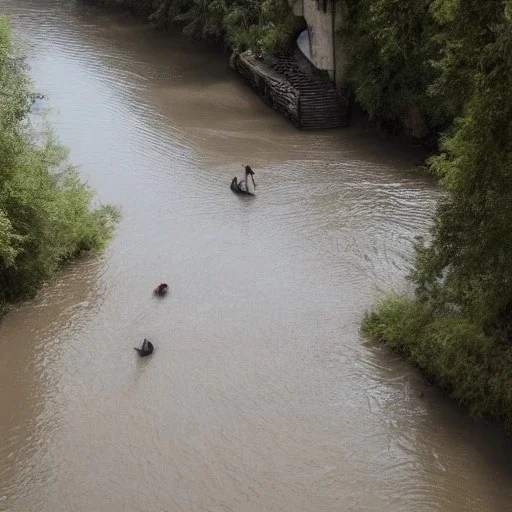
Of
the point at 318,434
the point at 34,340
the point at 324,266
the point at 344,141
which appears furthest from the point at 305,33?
the point at 318,434

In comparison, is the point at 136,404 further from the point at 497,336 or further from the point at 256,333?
the point at 497,336

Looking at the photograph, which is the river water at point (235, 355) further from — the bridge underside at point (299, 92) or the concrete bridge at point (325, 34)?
the concrete bridge at point (325, 34)

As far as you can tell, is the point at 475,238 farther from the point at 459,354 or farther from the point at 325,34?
the point at 325,34

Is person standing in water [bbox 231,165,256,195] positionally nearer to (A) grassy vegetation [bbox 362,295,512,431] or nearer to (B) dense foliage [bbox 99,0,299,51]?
(A) grassy vegetation [bbox 362,295,512,431]

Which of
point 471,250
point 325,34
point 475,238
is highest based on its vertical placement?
point 325,34

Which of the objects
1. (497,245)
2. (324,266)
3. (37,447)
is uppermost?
(497,245)

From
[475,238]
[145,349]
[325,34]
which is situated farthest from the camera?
[325,34]

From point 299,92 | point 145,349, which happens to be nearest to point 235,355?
point 145,349

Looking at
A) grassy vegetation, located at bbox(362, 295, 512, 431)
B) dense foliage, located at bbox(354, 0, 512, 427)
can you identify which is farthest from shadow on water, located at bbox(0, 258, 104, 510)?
dense foliage, located at bbox(354, 0, 512, 427)
